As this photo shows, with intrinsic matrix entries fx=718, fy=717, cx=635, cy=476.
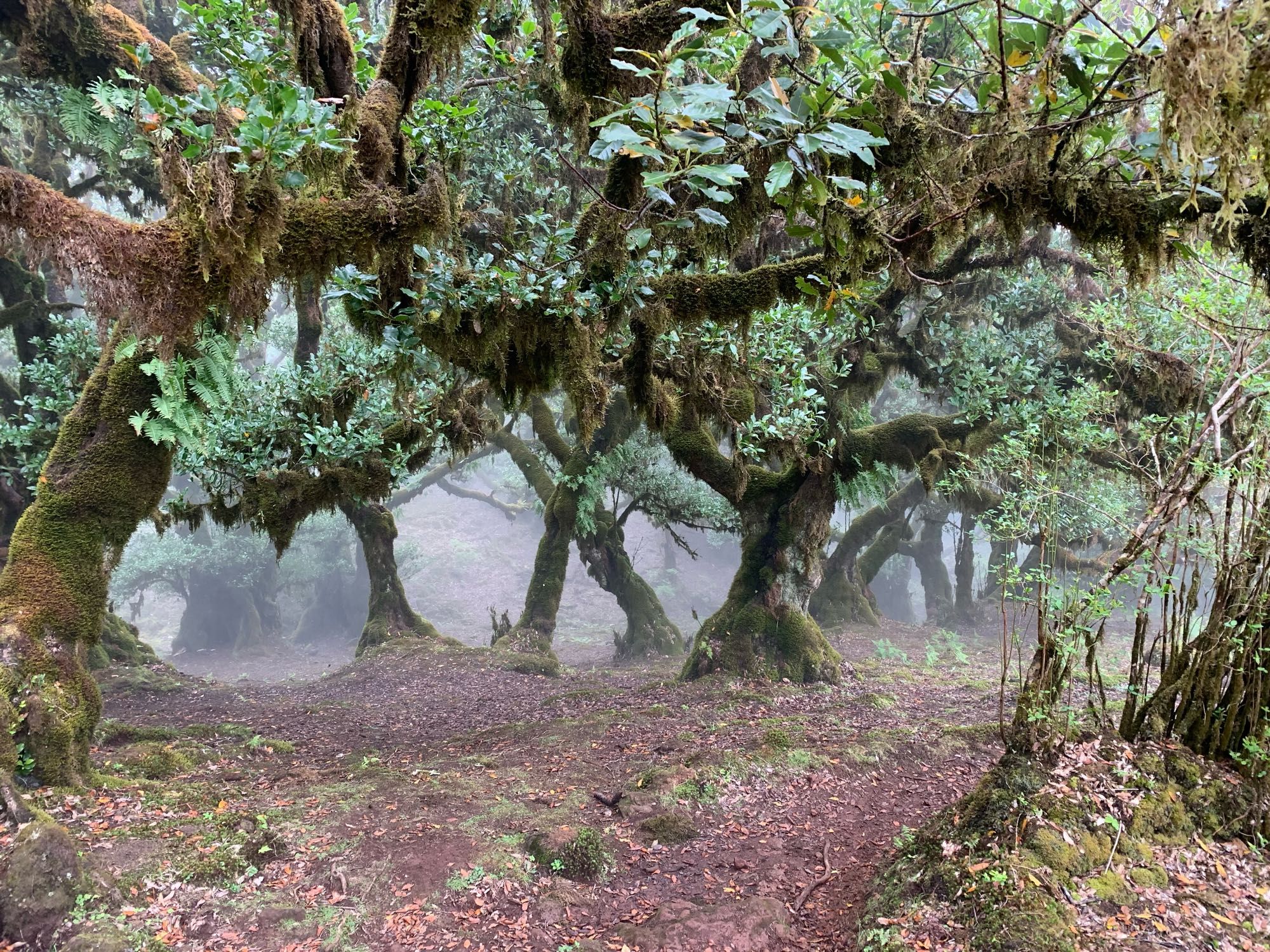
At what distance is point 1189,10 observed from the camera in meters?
1.91

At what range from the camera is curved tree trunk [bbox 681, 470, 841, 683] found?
34.0 ft

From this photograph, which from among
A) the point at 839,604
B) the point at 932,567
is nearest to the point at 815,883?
the point at 839,604

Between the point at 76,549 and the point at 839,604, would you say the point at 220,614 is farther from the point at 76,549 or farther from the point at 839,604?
the point at 76,549

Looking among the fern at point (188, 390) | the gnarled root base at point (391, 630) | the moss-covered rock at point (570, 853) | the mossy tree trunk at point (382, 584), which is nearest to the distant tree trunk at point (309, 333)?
the mossy tree trunk at point (382, 584)

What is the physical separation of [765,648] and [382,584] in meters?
7.85

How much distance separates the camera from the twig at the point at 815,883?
444 centimetres

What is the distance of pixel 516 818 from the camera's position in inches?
211

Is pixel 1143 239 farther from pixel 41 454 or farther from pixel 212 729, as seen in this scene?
pixel 41 454

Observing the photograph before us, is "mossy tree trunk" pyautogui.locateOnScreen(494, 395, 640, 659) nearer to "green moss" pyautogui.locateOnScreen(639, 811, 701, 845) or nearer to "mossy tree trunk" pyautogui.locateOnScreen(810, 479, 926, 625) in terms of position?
Result: "mossy tree trunk" pyautogui.locateOnScreen(810, 479, 926, 625)

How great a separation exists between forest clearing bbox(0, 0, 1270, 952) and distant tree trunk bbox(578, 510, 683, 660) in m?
5.42

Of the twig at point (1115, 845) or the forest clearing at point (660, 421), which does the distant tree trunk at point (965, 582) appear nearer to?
the forest clearing at point (660, 421)

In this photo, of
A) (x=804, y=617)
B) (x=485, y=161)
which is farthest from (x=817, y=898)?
(x=485, y=161)

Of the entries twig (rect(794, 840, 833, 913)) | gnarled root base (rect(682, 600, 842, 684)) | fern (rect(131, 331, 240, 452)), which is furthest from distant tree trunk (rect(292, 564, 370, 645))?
twig (rect(794, 840, 833, 913))

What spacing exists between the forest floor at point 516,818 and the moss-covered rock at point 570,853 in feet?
0.09
